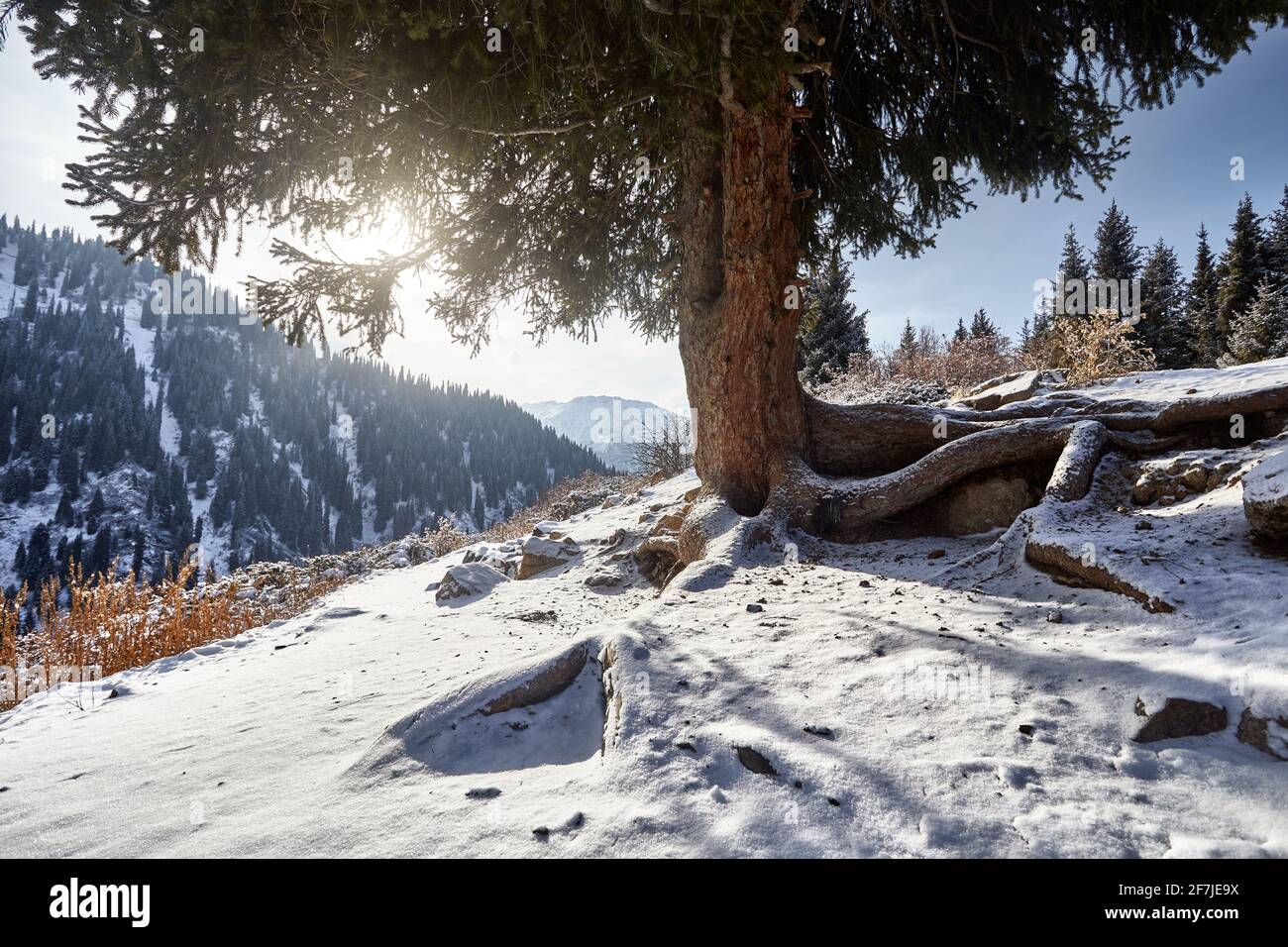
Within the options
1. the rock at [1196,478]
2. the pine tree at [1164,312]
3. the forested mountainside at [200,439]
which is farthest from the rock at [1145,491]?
the forested mountainside at [200,439]

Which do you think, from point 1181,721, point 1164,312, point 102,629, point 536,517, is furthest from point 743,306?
point 1164,312

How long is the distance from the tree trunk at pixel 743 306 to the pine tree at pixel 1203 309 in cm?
3747

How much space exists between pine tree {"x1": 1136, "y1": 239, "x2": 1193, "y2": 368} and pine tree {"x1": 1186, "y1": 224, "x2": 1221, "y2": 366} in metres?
0.52

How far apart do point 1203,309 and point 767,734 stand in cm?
4651

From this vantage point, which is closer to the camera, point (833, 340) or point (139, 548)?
point (833, 340)

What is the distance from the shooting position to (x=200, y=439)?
111 m

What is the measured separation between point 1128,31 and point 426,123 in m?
6.50

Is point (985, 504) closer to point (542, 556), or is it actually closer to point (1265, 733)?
point (1265, 733)

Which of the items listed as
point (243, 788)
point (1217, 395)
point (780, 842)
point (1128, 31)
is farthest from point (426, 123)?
point (1217, 395)

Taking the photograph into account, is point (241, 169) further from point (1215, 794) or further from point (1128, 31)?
point (1128, 31)

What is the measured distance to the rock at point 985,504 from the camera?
4387 millimetres

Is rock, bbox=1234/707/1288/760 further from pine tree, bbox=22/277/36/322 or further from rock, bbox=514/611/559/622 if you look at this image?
pine tree, bbox=22/277/36/322

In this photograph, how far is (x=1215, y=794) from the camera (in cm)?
147

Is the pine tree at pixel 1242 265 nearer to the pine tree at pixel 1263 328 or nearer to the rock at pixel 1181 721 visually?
the pine tree at pixel 1263 328
